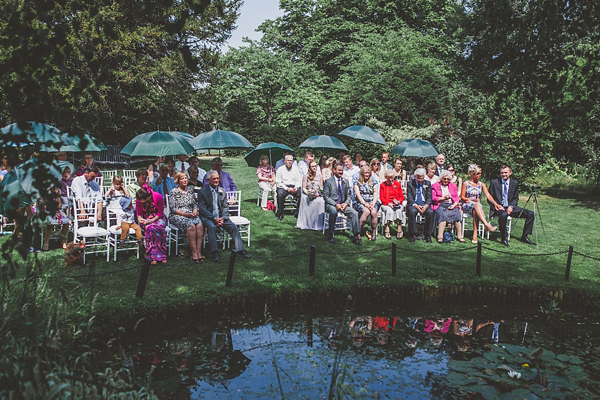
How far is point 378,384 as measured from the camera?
5.59m

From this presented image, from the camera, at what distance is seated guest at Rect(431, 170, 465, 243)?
11766 millimetres

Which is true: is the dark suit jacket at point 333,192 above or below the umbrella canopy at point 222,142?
below

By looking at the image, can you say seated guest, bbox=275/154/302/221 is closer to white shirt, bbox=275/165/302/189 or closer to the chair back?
white shirt, bbox=275/165/302/189

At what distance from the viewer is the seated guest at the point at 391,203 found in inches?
465

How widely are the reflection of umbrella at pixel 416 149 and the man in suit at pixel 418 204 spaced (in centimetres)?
253

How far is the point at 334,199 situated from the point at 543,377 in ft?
22.5

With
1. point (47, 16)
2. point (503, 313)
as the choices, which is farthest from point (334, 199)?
point (47, 16)

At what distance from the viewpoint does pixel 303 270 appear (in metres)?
8.94

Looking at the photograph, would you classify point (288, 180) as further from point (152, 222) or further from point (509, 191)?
point (509, 191)

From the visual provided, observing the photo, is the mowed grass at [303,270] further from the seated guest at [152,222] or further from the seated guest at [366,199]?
the seated guest at [366,199]

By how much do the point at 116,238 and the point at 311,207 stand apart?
4.70m

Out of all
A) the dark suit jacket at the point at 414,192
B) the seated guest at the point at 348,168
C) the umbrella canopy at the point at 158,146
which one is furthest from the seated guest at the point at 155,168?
the dark suit jacket at the point at 414,192

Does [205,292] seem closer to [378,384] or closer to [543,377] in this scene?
[378,384]

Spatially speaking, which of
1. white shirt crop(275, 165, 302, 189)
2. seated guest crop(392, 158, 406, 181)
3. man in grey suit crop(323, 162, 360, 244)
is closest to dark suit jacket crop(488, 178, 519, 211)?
seated guest crop(392, 158, 406, 181)
